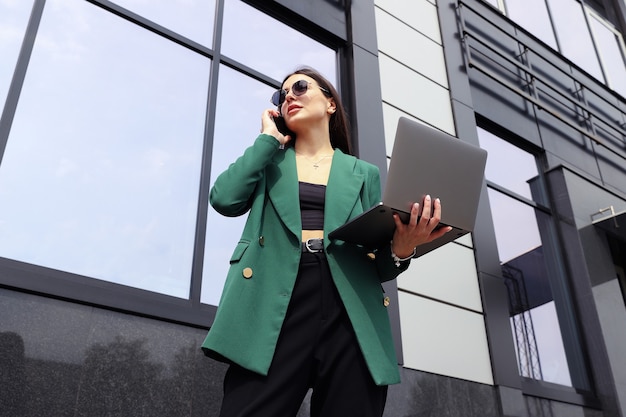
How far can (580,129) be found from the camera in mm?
7574

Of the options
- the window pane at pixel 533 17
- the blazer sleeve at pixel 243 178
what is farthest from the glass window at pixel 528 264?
the blazer sleeve at pixel 243 178

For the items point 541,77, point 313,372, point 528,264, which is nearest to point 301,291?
point 313,372

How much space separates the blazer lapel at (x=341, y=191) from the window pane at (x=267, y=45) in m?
2.98

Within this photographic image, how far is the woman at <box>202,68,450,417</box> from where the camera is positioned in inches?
66.7

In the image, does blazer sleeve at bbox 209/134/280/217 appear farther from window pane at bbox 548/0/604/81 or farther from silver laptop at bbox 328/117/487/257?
window pane at bbox 548/0/604/81

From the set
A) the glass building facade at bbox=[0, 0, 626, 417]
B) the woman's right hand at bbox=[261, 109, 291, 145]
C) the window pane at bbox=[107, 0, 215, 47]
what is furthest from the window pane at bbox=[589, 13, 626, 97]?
the woman's right hand at bbox=[261, 109, 291, 145]

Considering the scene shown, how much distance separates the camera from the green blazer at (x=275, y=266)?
1.73 m

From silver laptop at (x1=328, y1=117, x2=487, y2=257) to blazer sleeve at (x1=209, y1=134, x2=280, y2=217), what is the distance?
32 centimetres

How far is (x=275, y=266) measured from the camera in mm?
1849

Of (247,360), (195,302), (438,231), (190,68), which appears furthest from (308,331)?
(190,68)

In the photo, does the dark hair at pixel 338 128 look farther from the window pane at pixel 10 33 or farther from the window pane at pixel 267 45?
the window pane at pixel 267 45

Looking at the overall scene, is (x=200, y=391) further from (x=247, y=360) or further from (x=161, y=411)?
(x=247, y=360)

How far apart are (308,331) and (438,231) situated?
516 millimetres

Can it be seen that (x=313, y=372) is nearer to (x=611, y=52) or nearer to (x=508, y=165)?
(x=508, y=165)
